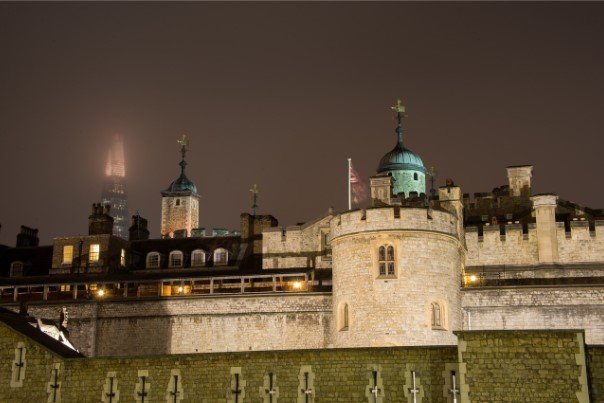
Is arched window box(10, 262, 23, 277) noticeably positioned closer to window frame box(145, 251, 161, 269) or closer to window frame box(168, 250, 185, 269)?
window frame box(145, 251, 161, 269)

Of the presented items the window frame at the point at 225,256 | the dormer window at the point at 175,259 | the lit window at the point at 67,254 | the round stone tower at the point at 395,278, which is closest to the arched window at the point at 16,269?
the lit window at the point at 67,254

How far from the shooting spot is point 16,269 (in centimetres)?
6862

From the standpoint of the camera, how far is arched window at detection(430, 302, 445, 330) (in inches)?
1722

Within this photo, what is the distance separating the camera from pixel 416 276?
4372cm

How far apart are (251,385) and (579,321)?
20421 mm

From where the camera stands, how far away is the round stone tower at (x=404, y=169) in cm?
Result: 7219

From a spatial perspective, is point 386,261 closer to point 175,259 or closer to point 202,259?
point 202,259

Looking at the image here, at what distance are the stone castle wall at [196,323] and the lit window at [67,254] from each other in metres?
11.6

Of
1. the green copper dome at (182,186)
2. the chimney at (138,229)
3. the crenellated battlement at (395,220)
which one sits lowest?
the crenellated battlement at (395,220)

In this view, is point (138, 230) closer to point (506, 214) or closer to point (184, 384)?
point (506, 214)

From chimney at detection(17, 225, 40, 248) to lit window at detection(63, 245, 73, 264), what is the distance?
11.1m

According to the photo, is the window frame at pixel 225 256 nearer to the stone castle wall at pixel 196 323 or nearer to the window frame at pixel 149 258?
the window frame at pixel 149 258

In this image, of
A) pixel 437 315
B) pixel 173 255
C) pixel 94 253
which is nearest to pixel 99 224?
pixel 94 253

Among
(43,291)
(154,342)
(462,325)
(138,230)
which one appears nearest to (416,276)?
(462,325)
